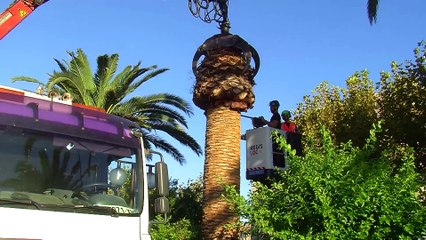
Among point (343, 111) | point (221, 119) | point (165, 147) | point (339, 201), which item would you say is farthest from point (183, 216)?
point (339, 201)

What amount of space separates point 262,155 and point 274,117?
995mm

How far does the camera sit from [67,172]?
513 cm

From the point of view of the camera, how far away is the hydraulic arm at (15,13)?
45.0 ft

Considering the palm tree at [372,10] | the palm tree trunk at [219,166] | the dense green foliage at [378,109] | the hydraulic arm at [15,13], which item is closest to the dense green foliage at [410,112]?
the dense green foliage at [378,109]

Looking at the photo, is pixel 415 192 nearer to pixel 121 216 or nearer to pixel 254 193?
pixel 254 193

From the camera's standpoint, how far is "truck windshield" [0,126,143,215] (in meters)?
4.70

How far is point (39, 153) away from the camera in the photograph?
16.5 ft

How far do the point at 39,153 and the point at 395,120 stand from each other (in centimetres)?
1267

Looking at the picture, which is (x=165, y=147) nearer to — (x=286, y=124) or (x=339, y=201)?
(x=286, y=124)

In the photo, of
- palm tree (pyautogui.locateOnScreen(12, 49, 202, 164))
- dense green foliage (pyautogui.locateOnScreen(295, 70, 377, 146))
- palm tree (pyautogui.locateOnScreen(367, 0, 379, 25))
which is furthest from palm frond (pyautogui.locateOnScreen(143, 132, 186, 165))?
palm tree (pyautogui.locateOnScreen(367, 0, 379, 25))

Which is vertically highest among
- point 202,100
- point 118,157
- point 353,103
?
point 353,103

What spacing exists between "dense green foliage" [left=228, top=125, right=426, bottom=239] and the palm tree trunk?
280cm

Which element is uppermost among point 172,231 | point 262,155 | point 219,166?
point 262,155

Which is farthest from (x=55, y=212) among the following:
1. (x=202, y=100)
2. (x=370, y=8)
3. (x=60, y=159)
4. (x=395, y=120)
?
(x=395, y=120)
